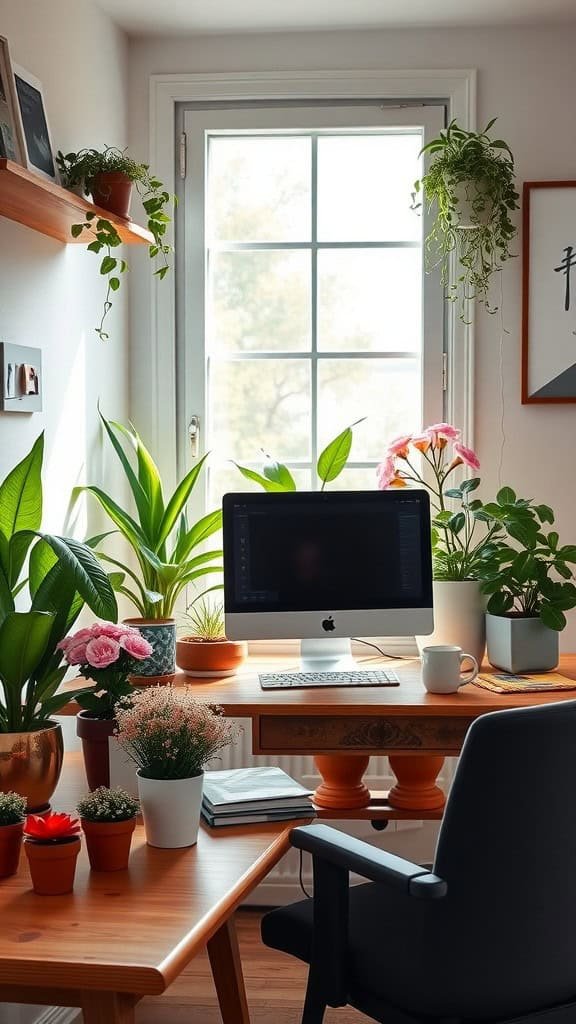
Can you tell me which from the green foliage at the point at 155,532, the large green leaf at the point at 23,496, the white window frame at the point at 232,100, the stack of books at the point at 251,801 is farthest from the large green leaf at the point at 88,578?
the white window frame at the point at 232,100

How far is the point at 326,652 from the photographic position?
3014mm

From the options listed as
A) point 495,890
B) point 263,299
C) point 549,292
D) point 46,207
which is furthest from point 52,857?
point 549,292

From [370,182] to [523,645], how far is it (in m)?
1.47

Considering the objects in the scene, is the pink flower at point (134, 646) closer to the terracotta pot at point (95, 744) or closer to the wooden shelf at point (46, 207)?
the terracotta pot at point (95, 744)

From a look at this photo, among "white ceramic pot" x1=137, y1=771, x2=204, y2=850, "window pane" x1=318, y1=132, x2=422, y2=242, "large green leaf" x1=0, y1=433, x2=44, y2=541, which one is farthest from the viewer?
"window pane" x1=318, y1=132, x2=422, y2=242

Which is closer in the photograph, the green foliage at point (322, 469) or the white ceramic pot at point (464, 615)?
the white ceramic pot at point (464, 615)

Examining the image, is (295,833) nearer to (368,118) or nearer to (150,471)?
(150,471)

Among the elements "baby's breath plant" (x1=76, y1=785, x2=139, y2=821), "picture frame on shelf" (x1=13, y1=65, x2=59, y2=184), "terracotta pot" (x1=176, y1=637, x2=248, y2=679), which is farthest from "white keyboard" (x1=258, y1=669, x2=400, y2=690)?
"picture frame on shelf" (x1=13, y1=65, x2=59, y2=184)

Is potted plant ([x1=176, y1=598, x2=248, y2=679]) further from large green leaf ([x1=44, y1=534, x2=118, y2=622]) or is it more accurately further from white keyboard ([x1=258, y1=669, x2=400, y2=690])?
large green leaf ([x1=44, y1=534, x2=118, y2=622])

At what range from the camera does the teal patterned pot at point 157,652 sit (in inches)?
112

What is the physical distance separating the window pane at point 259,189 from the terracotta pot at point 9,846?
2.18 metres

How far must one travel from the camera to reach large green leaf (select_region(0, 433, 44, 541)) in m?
2.27

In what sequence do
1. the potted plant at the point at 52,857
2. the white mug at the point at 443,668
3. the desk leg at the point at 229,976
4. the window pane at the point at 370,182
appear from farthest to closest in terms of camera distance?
the window pane at the point at 370,182, the white mug at the point at 443,668, the desk leg at the point at 229,976, the potted plant at the point at 52,857

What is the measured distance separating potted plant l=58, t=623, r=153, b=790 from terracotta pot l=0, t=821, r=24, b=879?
42 centimetres
